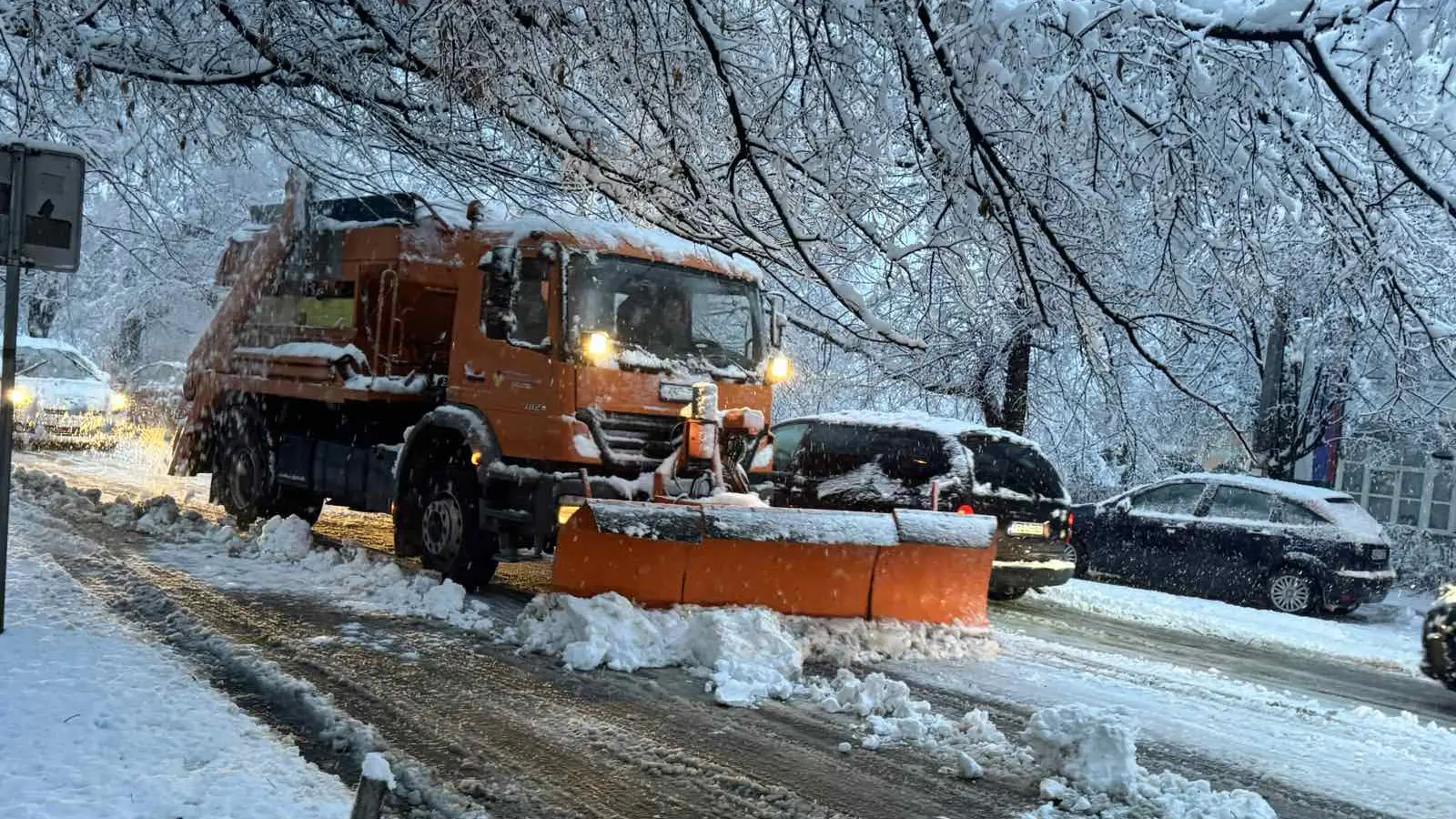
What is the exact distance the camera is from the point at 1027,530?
419 inches

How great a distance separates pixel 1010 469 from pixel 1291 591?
171 inches

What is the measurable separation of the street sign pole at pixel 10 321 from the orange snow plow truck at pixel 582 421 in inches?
105

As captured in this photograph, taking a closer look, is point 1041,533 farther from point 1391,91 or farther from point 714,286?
point 1391,91

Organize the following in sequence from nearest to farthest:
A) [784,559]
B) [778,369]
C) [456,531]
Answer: [784,559]
[456,531]
[778,369]

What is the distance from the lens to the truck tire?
8758mm

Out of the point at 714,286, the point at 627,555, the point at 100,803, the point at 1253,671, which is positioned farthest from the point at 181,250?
the point at 1253,671

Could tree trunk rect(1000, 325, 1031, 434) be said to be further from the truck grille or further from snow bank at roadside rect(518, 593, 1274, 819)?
the truck grille

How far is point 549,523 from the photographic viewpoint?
8039 millimetres

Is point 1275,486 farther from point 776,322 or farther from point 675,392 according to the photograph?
point 675,392

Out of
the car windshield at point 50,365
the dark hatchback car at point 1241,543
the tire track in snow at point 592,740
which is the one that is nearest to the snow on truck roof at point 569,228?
the tire track in snow at point 592,740

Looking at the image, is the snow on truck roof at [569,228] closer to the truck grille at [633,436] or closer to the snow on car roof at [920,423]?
the truck grille at [633,436]

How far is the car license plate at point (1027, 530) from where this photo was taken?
10602mm

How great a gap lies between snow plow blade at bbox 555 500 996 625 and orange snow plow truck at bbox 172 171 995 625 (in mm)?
14

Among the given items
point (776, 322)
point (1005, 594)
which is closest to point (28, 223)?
point (776, 322)
